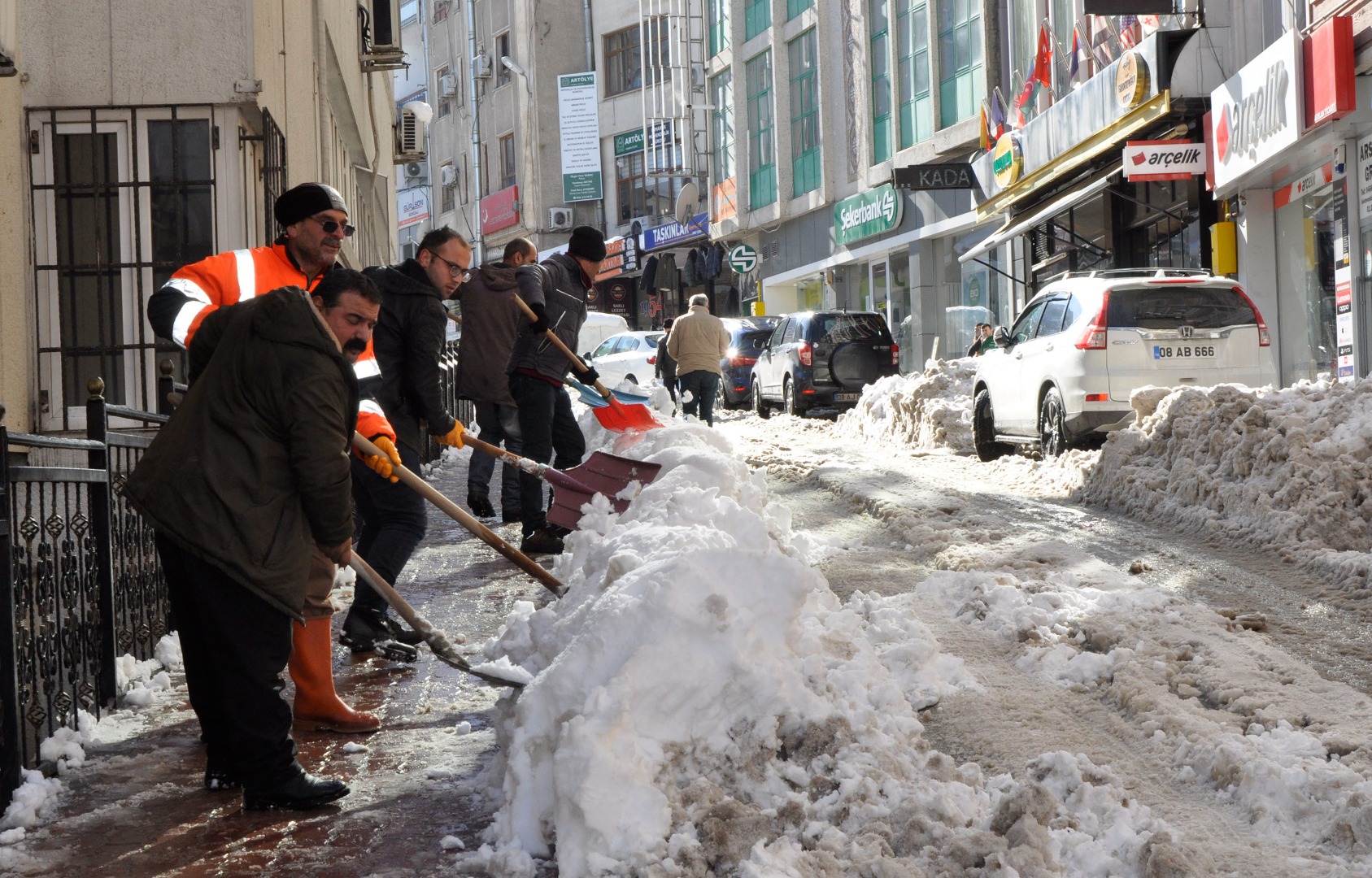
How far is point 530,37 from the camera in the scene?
54969 mm

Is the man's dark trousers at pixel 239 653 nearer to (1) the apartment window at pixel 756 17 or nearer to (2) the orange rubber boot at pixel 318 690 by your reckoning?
(2) the orange rubber boot at pixel 318 690

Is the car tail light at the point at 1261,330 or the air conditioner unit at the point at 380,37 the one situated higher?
the air conditioner unit at the point at 380,37

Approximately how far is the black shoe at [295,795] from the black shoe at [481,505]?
5.96 meters

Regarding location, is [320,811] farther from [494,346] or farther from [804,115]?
[804,115]

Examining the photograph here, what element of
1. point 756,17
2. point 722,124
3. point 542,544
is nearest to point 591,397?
point 542,544

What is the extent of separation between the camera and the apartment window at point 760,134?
38.7 meters

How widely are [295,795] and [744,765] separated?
1269 mm

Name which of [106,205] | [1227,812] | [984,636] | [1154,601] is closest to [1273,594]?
[1154,601]

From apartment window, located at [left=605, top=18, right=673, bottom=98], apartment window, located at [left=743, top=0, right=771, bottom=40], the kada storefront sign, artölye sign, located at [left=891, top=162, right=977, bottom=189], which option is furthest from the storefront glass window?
apartment window, located at [left=605, top=18, right=673, bottom=98]

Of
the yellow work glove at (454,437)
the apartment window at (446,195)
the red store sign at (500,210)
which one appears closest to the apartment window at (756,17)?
the red store sign at (500,210)

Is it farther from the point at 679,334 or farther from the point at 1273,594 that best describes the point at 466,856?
the point at 679,334

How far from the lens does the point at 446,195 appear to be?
219ft

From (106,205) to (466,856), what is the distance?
630 centimetres

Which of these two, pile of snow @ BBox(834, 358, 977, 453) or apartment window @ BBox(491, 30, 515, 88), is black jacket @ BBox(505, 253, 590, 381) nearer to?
pile of snow @ BBox(834, 358, 977, 453)
